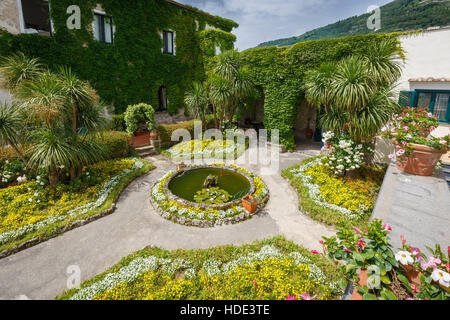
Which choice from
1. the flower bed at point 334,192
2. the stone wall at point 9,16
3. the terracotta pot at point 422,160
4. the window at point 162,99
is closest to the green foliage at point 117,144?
the stone wall at point 9,16

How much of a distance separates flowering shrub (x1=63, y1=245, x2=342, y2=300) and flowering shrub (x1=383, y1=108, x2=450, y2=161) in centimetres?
432

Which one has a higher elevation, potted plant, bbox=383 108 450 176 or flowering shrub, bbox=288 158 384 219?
potted plant, bbox=383 108 450 176

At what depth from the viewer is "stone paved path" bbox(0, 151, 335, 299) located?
15.7 ft

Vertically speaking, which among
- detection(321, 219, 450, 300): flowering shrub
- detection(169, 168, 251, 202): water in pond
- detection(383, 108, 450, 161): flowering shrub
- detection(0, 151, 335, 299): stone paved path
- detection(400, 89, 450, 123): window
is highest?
detection(400, 89, 450, 123): window

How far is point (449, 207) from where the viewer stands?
4.44 metres

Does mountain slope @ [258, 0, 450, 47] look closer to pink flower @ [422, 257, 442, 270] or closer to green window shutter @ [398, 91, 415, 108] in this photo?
green window shutter @ [398, 91, 415, 108]

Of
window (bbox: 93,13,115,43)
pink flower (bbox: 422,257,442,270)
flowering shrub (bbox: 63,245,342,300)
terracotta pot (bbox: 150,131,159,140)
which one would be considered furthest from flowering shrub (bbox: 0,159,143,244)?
window (bbox: 93,13,115,43)

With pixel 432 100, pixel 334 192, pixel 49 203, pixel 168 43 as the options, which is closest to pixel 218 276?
pixel 334 192

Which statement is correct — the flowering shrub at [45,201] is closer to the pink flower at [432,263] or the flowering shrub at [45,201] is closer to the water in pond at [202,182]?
→ the water in pond at [202,182]

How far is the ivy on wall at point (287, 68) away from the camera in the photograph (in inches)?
421

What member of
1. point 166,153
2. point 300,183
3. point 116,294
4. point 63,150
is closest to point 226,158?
point 166,153

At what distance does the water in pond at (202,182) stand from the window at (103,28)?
10.9 meters

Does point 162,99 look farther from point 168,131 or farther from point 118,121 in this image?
point 168,131

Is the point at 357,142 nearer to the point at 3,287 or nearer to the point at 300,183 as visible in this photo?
the point at 300,183
